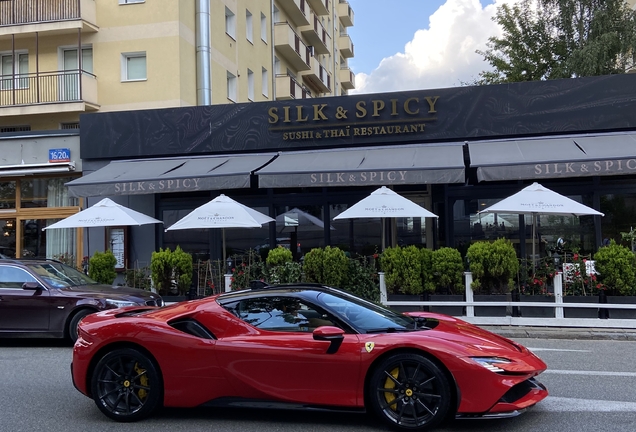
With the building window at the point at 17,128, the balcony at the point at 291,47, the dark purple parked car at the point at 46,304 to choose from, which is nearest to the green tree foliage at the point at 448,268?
the dark purple parked car at the point at 46,304

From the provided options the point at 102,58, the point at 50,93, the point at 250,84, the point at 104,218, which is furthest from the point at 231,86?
the point at 104,218

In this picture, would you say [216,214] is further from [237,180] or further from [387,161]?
[387,161]

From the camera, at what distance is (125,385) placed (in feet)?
19.6

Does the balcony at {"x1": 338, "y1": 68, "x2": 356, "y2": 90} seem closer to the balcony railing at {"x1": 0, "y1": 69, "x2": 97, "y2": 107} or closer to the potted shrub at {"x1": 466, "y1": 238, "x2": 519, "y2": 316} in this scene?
the balcony railing at {"x1": 0, "y1": 69, "x2": 97, "y2": 107}

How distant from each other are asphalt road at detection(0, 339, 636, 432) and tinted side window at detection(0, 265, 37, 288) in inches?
91.9

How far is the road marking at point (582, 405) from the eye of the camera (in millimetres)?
6025

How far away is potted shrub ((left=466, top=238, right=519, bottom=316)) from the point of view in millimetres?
11688

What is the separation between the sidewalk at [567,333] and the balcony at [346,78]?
40330mm

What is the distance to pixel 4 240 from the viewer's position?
19.0 meters

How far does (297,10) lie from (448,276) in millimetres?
24793

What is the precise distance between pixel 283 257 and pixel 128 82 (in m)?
12.3

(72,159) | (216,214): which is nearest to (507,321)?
(216,214)

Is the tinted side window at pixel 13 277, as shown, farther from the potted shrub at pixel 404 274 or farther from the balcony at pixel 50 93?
the balcony at pixel 50 93

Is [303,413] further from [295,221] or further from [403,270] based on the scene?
[295,221]
